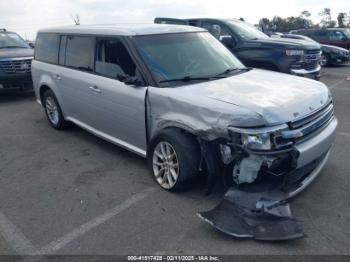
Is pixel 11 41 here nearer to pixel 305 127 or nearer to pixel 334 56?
pixel 305 127

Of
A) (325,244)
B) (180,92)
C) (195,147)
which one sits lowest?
(325,244)

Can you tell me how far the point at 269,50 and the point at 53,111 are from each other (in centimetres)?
487

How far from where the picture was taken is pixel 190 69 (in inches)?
175

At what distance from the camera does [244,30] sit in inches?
368

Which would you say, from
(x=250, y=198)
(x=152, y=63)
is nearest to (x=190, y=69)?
(x=152, y=63)

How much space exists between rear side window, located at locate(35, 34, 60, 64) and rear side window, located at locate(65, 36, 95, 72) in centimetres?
48

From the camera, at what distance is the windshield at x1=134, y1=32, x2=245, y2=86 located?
432 centimetres

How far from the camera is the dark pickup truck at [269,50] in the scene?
8164 millimetres

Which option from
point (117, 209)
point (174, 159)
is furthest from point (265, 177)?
point (117, 209)

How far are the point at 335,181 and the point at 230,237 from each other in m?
1.70

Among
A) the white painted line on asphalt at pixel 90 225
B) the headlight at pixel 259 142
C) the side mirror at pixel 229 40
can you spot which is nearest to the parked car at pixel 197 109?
the headlight at pixel 259 142

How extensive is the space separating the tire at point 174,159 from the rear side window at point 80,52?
5.94 feet

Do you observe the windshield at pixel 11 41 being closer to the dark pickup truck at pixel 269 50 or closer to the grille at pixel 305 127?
the dark pickup truck at pixel 269 50

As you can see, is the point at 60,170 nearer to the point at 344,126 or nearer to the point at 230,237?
the point at 230,237
